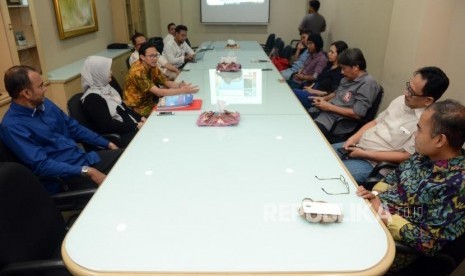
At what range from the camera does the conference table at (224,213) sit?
3.07ft

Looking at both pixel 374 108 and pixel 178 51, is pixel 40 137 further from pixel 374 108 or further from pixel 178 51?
pixel 178 51

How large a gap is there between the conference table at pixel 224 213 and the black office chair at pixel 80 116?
1.80 ft

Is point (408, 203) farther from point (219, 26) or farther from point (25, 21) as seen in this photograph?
point (219, 26)

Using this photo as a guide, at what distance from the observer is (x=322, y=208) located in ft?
3.63

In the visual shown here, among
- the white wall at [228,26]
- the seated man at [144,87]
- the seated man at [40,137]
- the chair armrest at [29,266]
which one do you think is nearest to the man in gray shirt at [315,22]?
the white wall at [228,26]

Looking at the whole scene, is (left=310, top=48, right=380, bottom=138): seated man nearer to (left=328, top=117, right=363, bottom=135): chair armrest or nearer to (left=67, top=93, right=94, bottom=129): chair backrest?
(left=328, top=117, right=363, bottom=135): chair armrest

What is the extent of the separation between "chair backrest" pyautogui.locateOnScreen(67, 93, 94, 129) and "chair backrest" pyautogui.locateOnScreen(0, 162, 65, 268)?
0.96 meters

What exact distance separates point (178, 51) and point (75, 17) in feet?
4.75

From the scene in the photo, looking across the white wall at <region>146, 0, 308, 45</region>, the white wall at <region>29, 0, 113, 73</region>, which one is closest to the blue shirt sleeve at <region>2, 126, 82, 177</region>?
the white wall at <region>29, 0, 113, 73</region>

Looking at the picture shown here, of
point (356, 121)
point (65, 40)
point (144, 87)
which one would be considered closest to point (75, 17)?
point (65, 40)

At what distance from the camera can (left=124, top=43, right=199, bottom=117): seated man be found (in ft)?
9.15

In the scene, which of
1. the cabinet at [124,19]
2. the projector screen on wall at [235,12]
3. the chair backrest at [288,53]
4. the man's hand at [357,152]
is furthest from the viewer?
the projector screen on wall at [235,12]

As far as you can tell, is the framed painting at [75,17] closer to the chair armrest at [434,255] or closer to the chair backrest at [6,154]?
the chair backrest at [6,154]

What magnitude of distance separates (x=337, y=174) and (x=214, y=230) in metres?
0.62
